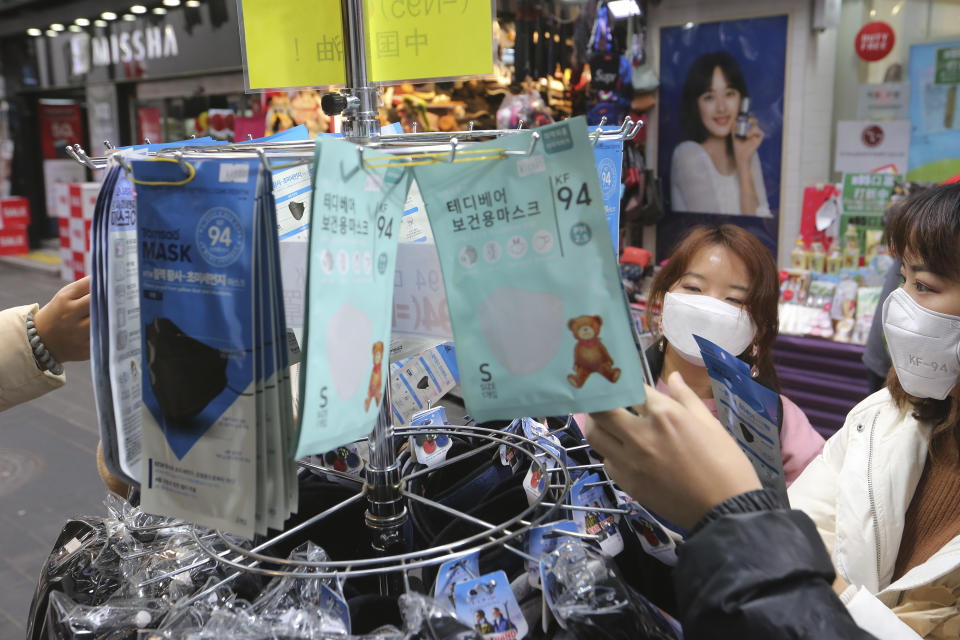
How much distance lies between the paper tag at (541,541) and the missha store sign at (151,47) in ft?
25.0

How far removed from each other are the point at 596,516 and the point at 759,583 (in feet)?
1.34

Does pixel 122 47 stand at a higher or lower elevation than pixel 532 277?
higher

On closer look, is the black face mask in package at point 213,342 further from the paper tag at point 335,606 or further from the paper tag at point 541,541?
the paper tag at point 541,541

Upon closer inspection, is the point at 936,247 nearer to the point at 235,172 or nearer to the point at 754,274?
the point at 754,274

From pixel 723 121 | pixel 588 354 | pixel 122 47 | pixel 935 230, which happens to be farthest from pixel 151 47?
pixel 588 354

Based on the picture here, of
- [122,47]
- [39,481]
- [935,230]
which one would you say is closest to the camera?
[935,230]

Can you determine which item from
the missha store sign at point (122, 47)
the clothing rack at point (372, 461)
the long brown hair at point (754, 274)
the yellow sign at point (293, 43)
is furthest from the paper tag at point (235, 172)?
the missha store sign at point (122, 47)

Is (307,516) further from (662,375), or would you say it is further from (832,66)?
(832,66)

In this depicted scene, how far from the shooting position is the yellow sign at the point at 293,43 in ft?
3.92

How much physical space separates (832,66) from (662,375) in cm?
384

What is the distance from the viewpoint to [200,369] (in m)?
0.86

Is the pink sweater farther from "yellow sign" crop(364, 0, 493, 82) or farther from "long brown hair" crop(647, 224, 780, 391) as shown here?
"yellow sign" crop(364, 0, 493, 82)

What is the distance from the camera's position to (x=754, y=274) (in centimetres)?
193

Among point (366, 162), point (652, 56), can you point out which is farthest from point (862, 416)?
point (652, 56)
